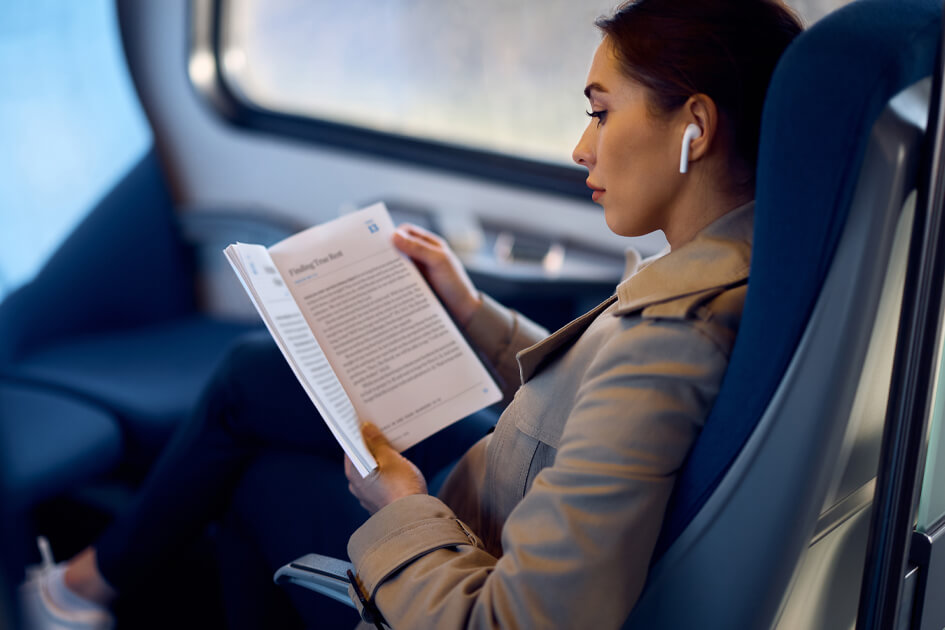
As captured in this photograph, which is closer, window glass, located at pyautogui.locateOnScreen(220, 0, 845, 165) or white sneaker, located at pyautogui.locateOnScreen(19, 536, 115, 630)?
white sneaker, located at pyautogui.locateOnScreen(19, 536, 115, 630)

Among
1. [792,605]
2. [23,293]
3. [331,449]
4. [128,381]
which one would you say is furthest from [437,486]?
[23,293]

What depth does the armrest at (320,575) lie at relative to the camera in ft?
2.66

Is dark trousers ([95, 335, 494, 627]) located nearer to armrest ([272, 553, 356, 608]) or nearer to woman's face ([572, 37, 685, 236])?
armrest ([272, 553, 356, 608])

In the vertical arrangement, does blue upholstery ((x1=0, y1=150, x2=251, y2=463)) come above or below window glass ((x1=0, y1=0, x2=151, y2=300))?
below

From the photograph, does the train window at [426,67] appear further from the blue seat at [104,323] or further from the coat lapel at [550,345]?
the coat lapel at [550,345]

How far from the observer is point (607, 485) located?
2.01 ft

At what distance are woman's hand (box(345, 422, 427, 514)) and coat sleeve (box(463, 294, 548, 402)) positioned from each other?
0.25 m

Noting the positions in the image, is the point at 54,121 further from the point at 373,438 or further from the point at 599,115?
the point at 599,115

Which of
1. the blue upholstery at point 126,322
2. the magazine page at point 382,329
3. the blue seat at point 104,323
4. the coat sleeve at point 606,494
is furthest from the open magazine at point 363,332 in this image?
the blue upholstery at point 126,322

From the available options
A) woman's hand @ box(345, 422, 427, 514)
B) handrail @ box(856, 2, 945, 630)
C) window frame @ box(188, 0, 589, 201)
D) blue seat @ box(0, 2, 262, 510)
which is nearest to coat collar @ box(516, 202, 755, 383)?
handrail @ box(856, 2, 945, 630)

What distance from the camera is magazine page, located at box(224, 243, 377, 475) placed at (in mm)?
811

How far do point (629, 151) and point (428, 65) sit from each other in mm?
1677

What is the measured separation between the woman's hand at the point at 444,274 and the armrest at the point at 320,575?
0.38 m

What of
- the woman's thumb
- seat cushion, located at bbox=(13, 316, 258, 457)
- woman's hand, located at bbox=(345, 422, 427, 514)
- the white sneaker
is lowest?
the white sneaker
